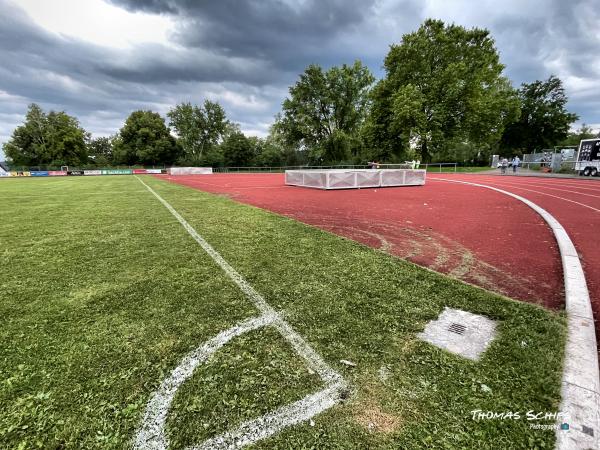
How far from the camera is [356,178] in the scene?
13906 mm

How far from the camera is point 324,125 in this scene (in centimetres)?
4938

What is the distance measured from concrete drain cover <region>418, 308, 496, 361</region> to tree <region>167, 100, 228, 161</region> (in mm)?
68024

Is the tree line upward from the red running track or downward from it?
upward

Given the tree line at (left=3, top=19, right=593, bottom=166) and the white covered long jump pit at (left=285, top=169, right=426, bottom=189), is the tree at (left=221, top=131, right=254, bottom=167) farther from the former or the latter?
the white covered long jump pit at (left=285, top=169, right=426, bottom=189)

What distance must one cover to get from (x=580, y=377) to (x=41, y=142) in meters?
82.7

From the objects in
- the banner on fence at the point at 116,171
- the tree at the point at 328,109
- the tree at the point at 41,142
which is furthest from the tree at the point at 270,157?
the tree at the point at 41,142

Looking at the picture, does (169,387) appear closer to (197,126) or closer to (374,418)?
(374,418)

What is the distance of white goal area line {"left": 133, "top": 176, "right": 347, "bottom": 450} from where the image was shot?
1.39 meters

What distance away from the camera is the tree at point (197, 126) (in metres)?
65.2

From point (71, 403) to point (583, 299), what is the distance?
13.6 feet

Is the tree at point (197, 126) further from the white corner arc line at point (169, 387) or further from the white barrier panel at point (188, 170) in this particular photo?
the white corner arc line at point (169, 387)

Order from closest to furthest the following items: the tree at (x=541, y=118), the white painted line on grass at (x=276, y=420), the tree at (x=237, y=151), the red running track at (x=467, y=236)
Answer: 1. the white painted line on grass at (x=276, y=420)
2. the red running track at (x=467, y=236)
3. the tree at (x=541, y=118)
4. the tree at (x=237, y=151)

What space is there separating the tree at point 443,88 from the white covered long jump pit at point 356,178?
1826 cm

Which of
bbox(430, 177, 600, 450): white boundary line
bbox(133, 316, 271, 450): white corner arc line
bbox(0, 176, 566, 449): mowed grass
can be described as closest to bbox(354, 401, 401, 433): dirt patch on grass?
bbox(0, 176, 566, 449): mowed grass
